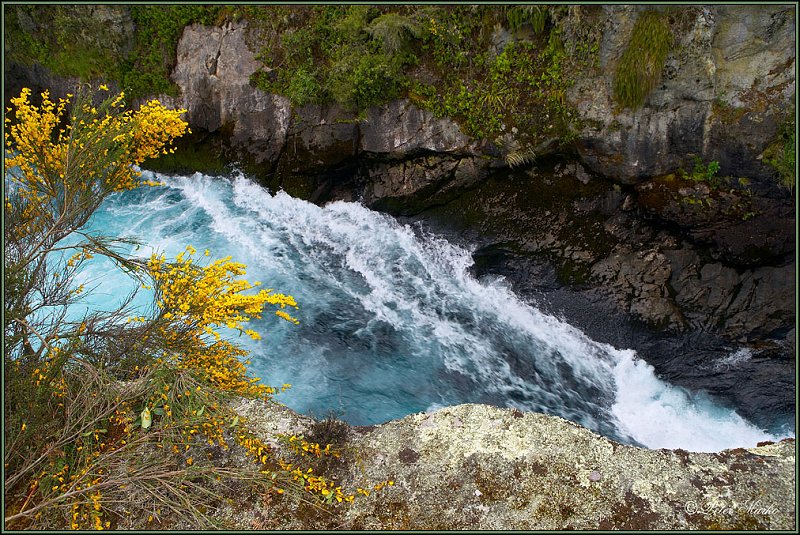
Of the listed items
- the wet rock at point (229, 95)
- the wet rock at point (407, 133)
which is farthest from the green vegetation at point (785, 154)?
the wet rock at point (229, 95)

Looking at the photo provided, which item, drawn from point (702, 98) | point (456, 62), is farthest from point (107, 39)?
point (702, 98)

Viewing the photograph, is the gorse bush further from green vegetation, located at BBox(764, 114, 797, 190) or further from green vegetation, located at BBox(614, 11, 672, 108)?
green vegetation, located at BBox(764, 114, 797, 190)

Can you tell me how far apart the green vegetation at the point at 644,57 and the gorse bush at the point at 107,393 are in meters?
7.02

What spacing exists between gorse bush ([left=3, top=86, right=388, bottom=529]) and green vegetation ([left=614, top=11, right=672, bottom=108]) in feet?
23.0

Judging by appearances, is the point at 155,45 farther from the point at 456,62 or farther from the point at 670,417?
the point at 670,417

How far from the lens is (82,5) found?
11789mm

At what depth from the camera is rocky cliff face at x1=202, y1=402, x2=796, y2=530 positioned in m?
4.77

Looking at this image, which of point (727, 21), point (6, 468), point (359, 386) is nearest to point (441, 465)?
point (359, 386)

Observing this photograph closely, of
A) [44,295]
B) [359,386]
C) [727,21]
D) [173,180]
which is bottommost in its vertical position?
[44,295]

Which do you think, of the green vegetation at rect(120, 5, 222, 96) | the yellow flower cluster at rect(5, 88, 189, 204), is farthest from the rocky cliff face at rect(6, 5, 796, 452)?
the yellow flower cluster at rect(5, 88, 189, 204)

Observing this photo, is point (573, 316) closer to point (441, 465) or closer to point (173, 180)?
point (441, 465)

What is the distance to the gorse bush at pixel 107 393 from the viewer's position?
189 inches

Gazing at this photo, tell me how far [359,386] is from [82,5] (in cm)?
1154

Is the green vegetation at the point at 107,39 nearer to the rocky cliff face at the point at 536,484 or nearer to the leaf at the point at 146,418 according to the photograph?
the leaf at the point at 146,418
